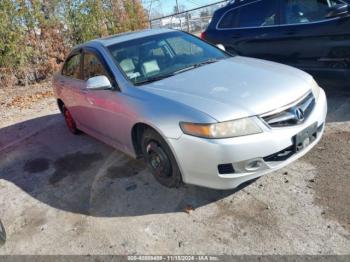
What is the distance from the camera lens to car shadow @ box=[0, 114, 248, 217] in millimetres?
3420

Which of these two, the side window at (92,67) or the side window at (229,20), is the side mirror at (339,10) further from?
the side window at (92,67)

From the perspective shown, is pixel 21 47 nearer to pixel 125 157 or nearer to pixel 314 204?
pixel 125 157

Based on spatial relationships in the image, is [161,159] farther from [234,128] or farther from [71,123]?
[71,123]

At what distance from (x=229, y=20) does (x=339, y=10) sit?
2.00m

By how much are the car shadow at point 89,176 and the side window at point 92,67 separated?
1121mm

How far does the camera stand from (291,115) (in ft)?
9.69

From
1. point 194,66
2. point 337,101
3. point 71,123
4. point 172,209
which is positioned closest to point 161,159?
point 172,209

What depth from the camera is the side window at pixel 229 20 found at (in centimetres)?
605

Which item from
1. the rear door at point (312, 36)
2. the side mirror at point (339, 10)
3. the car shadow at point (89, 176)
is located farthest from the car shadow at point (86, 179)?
the side mirror at point (339, 10)

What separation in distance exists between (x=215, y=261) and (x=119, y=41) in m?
2.87

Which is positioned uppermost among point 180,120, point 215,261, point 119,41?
point 119,41

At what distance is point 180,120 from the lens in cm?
297

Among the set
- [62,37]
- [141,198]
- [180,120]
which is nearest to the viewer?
[180,120]

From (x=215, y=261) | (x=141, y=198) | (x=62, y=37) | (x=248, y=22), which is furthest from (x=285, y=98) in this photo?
(x=62, y=37)
